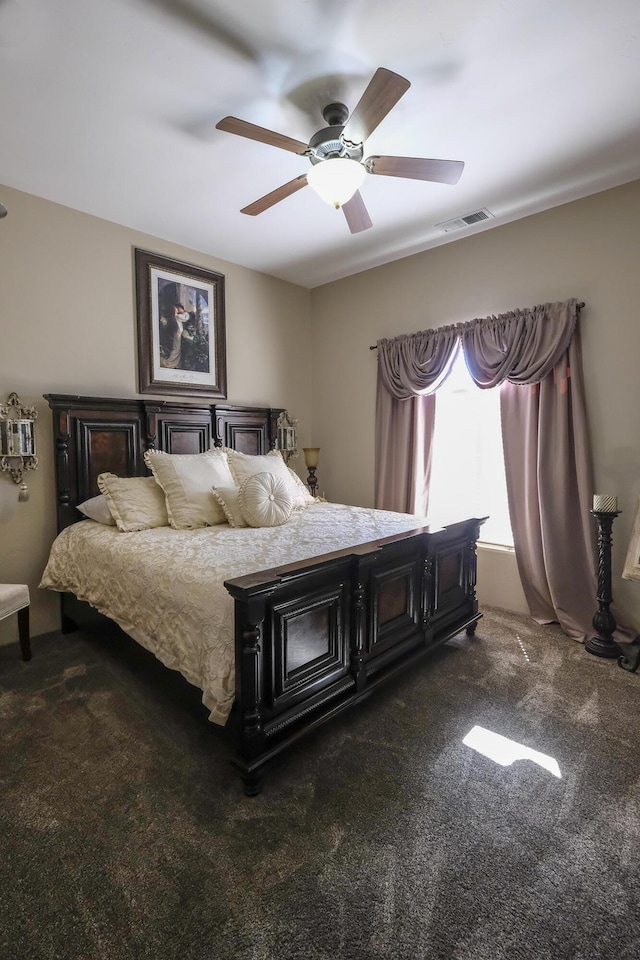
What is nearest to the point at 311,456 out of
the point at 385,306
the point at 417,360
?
the point at 417,360

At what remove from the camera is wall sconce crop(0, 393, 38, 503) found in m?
2.87

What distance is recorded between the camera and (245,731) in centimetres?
164

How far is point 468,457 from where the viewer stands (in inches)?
150

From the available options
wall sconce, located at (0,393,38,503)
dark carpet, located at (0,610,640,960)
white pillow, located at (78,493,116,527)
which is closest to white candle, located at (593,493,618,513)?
dark carpet, located at (0,610,640,960)

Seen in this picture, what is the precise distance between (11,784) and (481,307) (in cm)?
393

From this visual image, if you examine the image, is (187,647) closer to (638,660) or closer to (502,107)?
(638,660)

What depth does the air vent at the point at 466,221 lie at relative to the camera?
3.26m

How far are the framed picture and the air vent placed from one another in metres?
1.93

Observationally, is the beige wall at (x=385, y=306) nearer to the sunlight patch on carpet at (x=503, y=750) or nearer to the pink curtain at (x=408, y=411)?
the pink curtain at (x=408, y=411)

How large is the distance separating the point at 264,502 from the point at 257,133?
1.87m

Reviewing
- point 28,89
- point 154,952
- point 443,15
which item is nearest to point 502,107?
point 443,15

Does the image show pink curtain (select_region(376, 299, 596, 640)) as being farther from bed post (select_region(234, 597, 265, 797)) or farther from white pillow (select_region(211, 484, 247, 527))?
bed post (select_region(234, 597, 265, 797))

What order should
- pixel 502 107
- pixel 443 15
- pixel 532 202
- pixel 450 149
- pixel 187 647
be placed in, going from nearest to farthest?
pixel 443 15, pixel 187 647, pixel 502 107, pixel 450 149, pixel 532 202

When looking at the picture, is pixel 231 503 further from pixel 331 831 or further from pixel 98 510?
pixel 331 831
